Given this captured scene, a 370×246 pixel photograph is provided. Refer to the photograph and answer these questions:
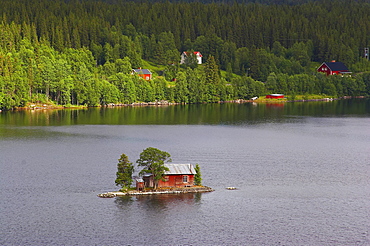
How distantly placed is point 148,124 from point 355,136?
1879 inches

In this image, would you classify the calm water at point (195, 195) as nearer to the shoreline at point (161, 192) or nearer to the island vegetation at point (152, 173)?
the shoreline at point (161, 192)

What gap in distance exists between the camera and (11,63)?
179 m

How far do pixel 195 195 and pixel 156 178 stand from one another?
5059mm

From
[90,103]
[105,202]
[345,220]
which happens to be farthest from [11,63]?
[345,220]

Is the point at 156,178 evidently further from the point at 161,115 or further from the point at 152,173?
the point at 161,115

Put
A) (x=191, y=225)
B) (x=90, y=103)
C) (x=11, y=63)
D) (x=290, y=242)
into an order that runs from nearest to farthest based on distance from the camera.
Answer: (x=290, y=242)
(x=191, y=225)
(x=11, y=63)
(x=90, y=103)

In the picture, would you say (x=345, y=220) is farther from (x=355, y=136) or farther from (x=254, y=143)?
(x=355, y=136)

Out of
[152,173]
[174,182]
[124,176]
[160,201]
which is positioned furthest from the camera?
[174,182]

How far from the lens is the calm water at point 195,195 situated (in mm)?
56750

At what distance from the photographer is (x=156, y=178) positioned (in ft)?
227

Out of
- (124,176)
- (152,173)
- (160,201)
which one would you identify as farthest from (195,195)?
(124,176)

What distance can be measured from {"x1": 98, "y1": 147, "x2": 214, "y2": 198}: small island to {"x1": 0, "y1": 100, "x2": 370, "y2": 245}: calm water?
180cm

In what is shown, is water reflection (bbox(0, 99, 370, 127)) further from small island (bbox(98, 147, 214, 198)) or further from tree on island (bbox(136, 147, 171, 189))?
tree on island (bbox(136, 147, 171, 189))

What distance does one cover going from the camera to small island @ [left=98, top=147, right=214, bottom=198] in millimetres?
69312
